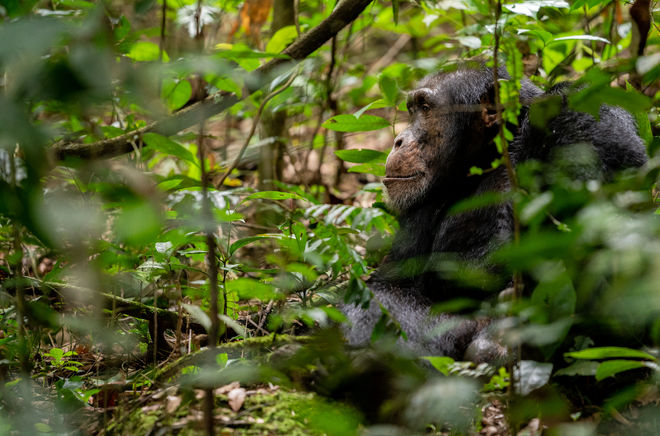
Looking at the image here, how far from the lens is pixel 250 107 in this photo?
5938 millimetres

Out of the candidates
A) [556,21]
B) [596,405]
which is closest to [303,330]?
[596,405]

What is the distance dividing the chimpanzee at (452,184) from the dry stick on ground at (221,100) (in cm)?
81

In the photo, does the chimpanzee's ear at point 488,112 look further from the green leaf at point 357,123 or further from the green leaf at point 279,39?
the green leaf at point 279,39

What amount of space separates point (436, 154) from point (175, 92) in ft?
6.03

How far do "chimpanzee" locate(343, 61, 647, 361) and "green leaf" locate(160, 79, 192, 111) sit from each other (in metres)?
1.49

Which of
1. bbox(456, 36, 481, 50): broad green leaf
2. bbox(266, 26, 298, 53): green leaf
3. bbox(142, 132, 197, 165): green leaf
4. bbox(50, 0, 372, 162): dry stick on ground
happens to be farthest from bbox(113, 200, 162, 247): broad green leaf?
bbox(456, 36, 481, 50): broad green leaf

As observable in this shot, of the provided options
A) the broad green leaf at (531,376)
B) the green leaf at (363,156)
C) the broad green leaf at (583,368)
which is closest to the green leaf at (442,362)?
the broad green leaf at (531,376)

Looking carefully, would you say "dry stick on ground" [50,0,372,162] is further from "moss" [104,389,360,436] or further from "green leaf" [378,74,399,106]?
"moss" [104,389,360,436]

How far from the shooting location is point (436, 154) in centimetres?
383

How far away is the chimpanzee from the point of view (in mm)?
3107

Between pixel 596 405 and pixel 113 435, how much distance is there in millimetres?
2006

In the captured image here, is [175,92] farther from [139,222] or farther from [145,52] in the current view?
[139,222]

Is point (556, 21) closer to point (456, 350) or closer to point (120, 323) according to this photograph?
point (456, 350)

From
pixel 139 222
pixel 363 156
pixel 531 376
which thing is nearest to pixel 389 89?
pixel 363 156
